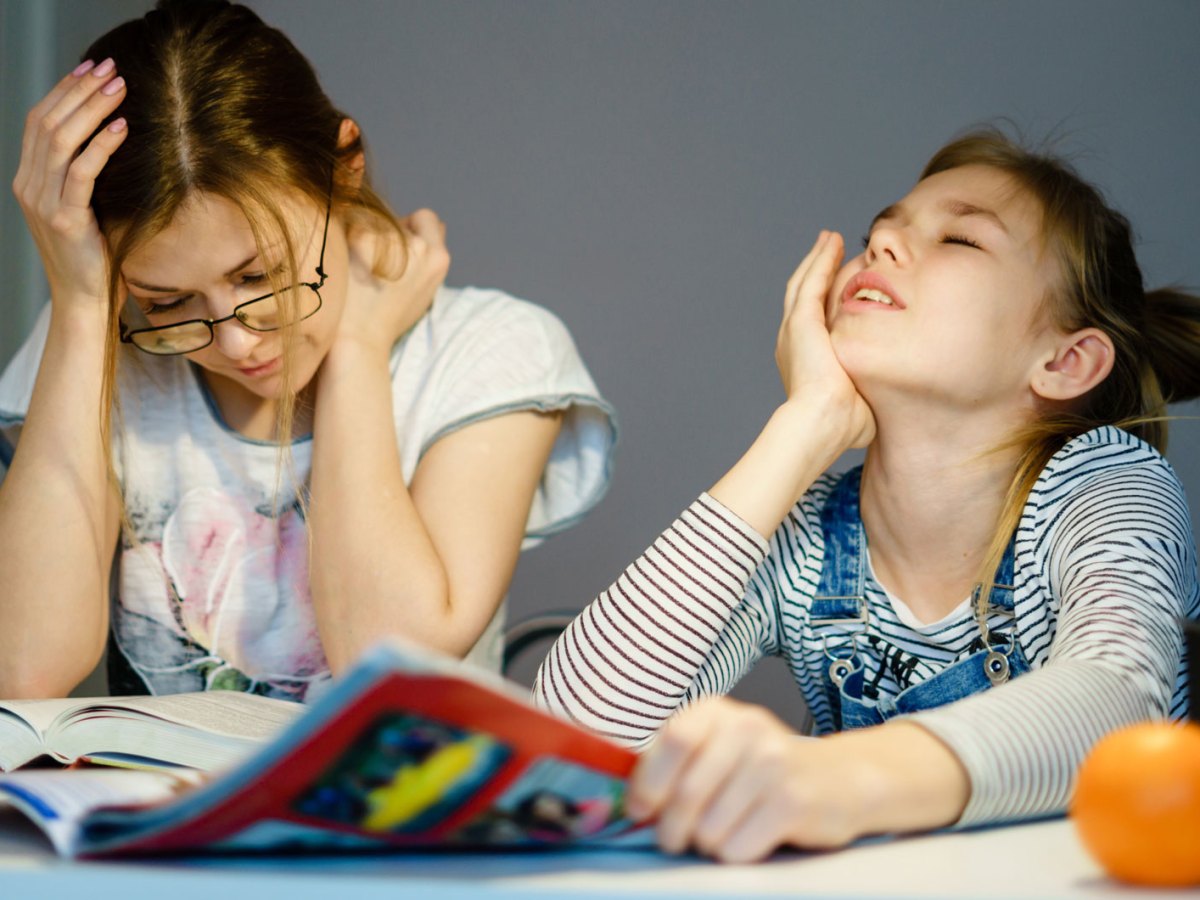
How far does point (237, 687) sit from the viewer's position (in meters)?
1.25

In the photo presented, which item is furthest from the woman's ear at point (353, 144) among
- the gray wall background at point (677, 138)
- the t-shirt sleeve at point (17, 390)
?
the gray wall background at point (677, 138)

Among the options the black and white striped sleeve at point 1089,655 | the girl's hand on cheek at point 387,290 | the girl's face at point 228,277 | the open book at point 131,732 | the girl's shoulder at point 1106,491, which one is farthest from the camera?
the girl's hand on cheek at point 387,290

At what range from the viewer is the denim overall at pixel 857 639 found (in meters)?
0.97

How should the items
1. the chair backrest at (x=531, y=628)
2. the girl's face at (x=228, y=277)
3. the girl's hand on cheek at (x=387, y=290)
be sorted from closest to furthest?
the girl's face at (x=228, y=277)
the girl's hand on cheek at (x=387, y=290)
the chair backrest at (x=531, y=628)

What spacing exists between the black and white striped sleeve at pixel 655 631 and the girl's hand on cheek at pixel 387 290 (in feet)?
1.47

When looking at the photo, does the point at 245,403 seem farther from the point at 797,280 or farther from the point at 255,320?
the point at 797,280

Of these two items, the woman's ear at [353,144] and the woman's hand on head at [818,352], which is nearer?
the woman's hand on head at [818,352]

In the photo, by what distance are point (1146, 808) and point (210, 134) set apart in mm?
923

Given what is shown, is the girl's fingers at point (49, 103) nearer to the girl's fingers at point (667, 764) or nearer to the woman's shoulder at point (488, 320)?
the woman's shoulder at point (488, 320)

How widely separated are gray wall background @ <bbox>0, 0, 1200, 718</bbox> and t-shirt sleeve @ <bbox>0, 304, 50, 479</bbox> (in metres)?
0.65

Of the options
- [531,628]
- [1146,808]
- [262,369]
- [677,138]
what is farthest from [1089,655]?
[677,138]

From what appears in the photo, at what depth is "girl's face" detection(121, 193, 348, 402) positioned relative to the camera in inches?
42.1

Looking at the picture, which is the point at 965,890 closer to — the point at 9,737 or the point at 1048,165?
the point at 9,737

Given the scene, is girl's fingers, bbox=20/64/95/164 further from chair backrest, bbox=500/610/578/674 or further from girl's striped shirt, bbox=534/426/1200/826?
chair backrest, bbox=500/610/578/674
